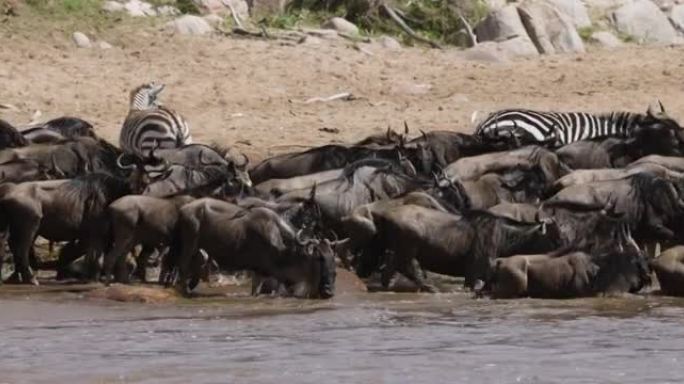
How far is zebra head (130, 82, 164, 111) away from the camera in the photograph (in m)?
22.5

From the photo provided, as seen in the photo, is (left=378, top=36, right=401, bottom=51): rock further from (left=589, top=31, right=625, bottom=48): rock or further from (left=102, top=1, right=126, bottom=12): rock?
(left=102, top=1, right=126, bottom=12): rock

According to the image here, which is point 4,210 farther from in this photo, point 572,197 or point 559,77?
point 559,77

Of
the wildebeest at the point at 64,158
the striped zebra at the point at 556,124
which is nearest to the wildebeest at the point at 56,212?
the wildebeest at the point at 64,158

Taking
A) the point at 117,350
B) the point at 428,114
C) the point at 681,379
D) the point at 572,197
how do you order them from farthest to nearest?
the point at 428,114, the point at 572,197, the point at 117,350, the point at 681,379

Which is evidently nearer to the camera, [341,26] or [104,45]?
[104,45]

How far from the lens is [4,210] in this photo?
1579 cm

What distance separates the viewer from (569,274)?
1458 centimetres

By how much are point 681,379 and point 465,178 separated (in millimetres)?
6485

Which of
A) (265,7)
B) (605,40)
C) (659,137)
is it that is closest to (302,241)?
(659,137)

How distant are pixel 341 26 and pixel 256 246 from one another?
42.6 feet

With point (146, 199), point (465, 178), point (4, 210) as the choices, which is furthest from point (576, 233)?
point (4, 210)

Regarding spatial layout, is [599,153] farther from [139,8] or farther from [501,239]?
[139,8]

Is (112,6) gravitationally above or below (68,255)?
above

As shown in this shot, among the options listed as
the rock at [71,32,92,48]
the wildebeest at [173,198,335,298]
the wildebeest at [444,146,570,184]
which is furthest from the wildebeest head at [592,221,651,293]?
the rock at [71,32,92,48]
